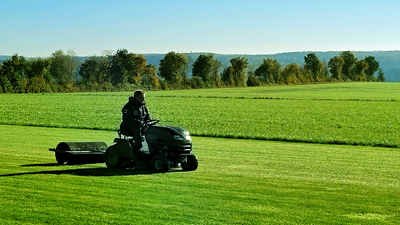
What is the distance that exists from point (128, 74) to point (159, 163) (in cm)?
9520

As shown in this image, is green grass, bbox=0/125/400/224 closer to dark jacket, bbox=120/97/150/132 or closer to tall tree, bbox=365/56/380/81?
dark jacket, bbox=120/97/150/132

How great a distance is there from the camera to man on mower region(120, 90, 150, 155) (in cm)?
1300

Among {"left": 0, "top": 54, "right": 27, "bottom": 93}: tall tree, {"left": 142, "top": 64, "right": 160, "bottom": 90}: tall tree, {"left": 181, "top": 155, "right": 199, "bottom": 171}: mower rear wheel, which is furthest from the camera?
{"left": 142, "top": 64, "right": 160, "bottom": 90}: tall tree

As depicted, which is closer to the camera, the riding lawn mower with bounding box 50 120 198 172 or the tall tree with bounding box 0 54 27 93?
the riding lawn mower with bounding box 50 120 198 172

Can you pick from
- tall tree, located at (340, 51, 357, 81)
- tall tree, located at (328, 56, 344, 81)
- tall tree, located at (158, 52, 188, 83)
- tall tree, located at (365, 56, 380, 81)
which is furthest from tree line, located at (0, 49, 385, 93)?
tall tree, located at (365, 56, 380, 81)

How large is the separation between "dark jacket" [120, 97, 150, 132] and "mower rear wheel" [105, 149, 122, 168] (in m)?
0.93

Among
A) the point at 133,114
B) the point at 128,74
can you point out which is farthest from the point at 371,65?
the point at 133,114

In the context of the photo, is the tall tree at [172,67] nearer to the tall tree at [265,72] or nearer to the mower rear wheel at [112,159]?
the tall tree at [265,72]

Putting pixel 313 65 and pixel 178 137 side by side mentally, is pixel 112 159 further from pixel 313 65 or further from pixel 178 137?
pixel 313 65

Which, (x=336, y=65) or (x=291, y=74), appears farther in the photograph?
(x=336, y=65)

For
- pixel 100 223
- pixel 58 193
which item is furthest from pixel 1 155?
pixel 100 223

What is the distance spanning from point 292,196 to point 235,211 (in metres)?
1.84

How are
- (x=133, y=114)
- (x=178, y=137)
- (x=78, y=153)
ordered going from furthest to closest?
(x=78, y=153), (x=133, y=114), (x=178, y=137)

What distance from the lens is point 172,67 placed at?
11931 cm
